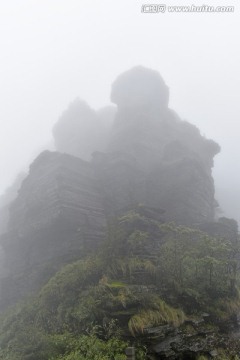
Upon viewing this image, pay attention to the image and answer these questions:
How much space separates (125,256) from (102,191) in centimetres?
1976

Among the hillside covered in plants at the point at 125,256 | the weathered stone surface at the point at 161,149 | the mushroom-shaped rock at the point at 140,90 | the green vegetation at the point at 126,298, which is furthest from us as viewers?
the mushroom-shaped rock at the point at 140,90

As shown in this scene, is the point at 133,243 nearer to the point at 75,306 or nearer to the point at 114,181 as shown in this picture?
the point at 75,306

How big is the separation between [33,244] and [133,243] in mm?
17499

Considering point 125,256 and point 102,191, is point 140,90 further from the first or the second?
point 125,256

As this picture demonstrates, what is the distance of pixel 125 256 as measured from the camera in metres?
30.1

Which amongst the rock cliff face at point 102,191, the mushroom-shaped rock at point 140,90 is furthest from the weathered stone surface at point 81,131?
the rock cliff face at point 102,191

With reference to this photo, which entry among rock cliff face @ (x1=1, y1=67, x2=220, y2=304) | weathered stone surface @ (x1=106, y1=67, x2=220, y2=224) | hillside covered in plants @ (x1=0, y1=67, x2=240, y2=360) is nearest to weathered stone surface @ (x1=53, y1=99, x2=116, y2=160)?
hillside covered in plants @ (x1=0, y1=67, x2=240, y2=360)

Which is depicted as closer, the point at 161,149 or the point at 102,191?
the point at 102,191

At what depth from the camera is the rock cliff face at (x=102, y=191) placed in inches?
1635

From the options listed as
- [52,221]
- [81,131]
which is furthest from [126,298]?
[81,131]

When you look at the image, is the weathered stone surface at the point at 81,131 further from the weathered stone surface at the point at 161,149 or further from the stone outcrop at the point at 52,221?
the stone outcrop at the point at 52,221

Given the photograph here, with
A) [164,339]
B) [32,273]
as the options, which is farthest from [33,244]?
[164,339]

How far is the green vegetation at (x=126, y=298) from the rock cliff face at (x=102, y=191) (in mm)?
8143

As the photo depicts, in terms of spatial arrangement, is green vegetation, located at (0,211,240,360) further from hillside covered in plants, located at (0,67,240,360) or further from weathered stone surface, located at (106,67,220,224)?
weathered stone surface, located at (106,67,220,224)
